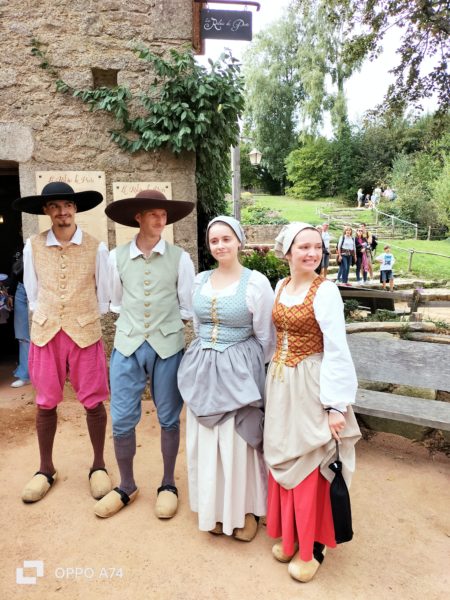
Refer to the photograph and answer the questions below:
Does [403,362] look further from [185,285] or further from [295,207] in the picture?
[295,207]

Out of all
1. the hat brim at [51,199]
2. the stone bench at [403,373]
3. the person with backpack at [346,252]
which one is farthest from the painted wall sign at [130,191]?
the person with backpack at [346,252]

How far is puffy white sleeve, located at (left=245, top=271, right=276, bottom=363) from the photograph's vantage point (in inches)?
90.4

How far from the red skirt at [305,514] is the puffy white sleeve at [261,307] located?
0.70 m

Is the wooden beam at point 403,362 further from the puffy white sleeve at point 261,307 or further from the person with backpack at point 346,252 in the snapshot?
the person with backpack at point 346,252

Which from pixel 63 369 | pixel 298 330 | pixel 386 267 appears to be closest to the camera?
pixel 298 330

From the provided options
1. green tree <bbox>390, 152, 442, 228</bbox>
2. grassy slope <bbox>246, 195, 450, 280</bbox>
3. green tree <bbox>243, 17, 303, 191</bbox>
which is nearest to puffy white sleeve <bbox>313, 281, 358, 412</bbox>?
grassy slope <bbox>246, 195, 450, 280</bbox>

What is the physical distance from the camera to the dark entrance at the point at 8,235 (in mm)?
6250

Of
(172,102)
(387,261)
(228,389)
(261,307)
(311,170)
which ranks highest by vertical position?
(311,170)

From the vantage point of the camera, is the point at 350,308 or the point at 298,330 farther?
the point at 350,308

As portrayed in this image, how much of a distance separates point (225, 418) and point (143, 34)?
3.51 metres

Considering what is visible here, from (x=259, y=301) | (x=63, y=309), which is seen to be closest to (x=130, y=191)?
(x=63, y=309)

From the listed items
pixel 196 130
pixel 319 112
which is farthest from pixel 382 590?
pixel 319 112

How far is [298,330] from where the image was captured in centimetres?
216

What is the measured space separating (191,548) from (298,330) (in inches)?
50.9
